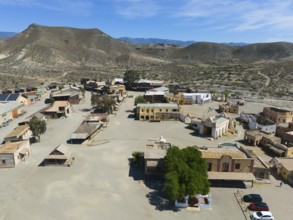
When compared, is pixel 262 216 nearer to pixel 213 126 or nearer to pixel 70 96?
pixel 213 126

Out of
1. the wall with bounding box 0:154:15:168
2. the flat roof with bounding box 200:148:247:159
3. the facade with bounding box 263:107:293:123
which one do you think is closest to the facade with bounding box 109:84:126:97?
the facade with bounding box 263:107:293:123

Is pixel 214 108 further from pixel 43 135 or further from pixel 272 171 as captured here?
pixel 43 135

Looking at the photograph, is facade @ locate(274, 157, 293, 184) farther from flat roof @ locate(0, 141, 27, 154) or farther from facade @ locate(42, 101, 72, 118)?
facade @ locate(42, 101, 72, 118)

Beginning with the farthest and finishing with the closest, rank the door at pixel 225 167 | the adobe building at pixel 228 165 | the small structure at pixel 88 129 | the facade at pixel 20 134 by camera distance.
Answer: the small structure at pixel 88 129 < the facade at pixel 20 134 < the door at pixel 225 167 < the adobe building at pixel 228 165

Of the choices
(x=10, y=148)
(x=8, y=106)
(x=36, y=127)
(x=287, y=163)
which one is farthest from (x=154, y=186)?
(x=8, y=106)

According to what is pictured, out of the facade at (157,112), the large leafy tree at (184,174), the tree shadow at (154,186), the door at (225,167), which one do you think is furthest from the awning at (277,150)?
the facade at (157,112)

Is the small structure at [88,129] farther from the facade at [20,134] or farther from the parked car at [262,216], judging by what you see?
the parked car at [262,216]
